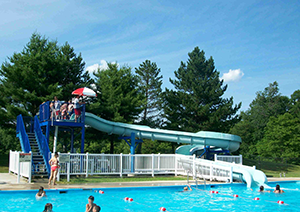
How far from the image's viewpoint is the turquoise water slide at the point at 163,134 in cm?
2447

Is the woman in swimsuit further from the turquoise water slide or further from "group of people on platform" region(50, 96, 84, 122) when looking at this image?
the turquoise water slide

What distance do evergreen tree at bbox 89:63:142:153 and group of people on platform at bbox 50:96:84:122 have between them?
10885mm

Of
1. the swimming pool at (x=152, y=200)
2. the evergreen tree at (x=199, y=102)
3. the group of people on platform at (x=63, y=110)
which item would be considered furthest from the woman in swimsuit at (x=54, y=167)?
the evergreen tree at (x=199, y=102)

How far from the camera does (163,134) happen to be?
2648cm

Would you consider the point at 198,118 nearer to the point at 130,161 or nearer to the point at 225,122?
the point at 225,122

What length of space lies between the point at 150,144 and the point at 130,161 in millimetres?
37989

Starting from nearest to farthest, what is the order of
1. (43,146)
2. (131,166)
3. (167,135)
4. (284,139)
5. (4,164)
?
(43,146) → (131,166) → (167,135) → (4,164) → (284,139)

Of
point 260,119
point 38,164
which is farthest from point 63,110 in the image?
point 260,119

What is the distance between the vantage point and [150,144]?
5884cm

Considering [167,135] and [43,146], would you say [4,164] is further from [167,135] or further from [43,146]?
[167,135]

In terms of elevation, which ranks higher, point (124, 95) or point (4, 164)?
point (124, 95)

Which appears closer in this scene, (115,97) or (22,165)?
(22,165)

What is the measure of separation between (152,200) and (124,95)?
76.7 feet

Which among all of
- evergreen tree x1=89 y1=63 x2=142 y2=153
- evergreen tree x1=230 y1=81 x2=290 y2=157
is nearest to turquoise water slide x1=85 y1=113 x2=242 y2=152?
evergreen tree x1=89 y1=63 x2=142 y2=153
